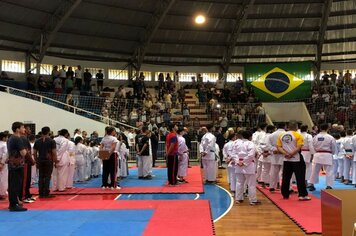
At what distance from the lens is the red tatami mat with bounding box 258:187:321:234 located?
24.7 ft

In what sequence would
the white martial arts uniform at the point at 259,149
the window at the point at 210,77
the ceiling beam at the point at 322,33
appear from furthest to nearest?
1. the window at the point at 210,77
2. the ceiling beam at the point at 322,33
3. the white martial arts uniform at the point at 259,149

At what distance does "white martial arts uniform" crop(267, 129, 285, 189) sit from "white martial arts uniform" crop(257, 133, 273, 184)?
186 millimetres

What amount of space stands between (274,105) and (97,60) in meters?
11.6

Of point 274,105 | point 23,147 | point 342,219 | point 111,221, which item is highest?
point 274,105

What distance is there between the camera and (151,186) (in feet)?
42.8

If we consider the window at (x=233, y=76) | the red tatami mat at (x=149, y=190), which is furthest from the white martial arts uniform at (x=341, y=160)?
the window at (x=233, y=76)

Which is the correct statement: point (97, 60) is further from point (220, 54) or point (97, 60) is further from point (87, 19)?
point (220, 54)

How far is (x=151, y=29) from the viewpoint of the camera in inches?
1050

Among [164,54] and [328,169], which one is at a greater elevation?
[164,54]

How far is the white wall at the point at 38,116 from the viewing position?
19.9m

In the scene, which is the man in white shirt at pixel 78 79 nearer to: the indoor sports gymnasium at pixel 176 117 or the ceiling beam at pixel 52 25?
the indoor sports gymnasium at pixel 176 117

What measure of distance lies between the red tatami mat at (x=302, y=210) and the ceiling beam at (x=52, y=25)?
1546cm

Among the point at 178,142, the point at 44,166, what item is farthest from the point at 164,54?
the point at 44,166

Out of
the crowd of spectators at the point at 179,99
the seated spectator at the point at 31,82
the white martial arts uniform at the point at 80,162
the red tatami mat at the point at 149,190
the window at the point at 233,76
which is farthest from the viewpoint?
the window at the point at 233,76
